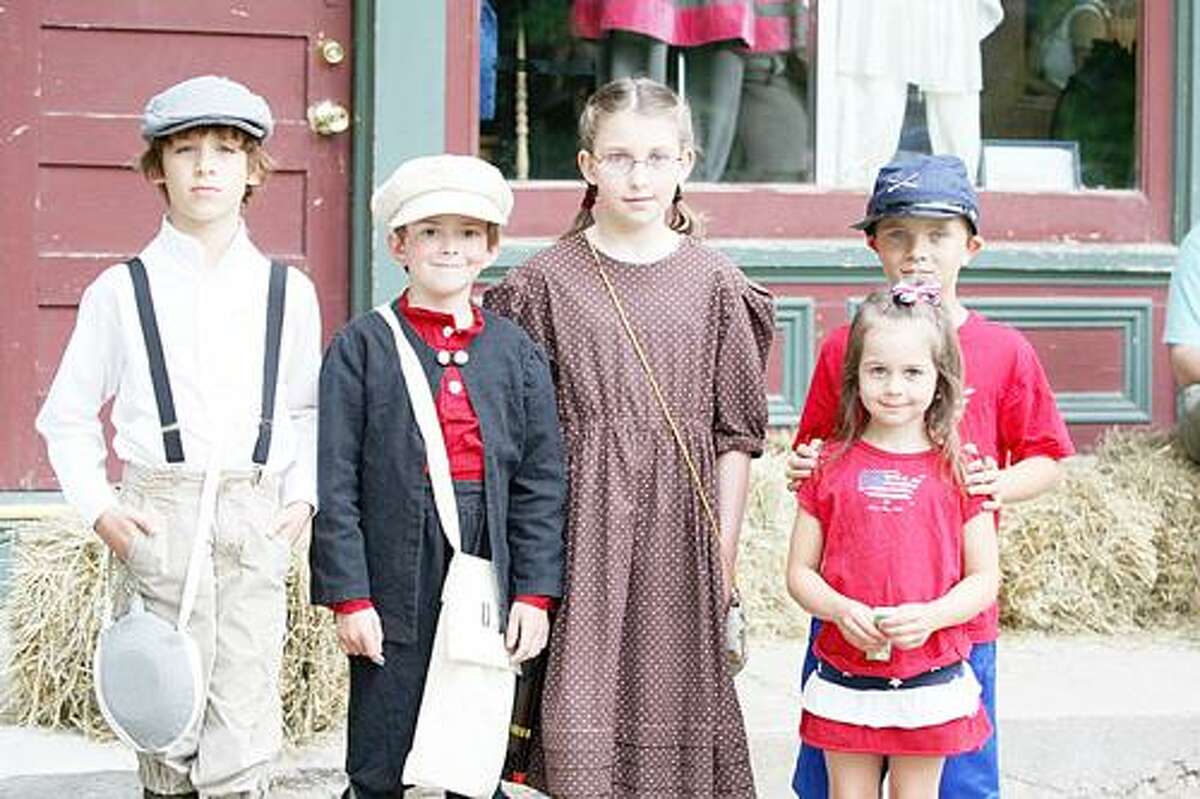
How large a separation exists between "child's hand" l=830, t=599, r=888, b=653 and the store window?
10.3ft

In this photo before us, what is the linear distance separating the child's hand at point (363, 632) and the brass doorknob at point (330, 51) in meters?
2.92

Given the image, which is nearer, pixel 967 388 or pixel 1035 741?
pixel 967 388

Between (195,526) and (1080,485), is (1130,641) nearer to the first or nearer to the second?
(1080,485)

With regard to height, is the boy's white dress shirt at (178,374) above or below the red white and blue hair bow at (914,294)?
below

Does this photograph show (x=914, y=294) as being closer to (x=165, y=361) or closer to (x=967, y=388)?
(x=967, y=388)

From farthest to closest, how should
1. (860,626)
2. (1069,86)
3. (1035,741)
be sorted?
1. (1069,86)
2. (1035,741)
3. (860,626)

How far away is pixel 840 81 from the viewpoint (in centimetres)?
734

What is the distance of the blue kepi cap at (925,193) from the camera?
4371 millimetres

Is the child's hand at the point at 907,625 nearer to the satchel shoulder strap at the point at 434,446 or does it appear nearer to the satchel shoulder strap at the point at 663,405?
the satchel shoulder strap at the point at 663,405

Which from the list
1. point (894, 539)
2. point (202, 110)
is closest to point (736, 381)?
point (894, 539)

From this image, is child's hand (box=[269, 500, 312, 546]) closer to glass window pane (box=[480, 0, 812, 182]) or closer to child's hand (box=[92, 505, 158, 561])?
child's hand (box=[92, 505, 158, 561])

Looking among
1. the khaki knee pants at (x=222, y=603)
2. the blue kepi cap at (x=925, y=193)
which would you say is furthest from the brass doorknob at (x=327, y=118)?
the khaki knee pants at (x=222, y=603)

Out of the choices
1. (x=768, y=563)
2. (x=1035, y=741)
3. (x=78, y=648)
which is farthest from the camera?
(x=768, y=563)

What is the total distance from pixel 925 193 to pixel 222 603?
1.52 m
